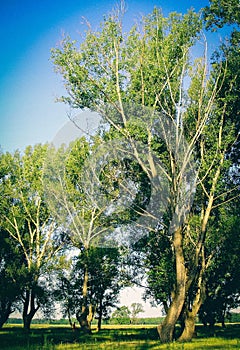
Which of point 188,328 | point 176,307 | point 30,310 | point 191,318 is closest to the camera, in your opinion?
point 176,307

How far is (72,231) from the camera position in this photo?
29625mm

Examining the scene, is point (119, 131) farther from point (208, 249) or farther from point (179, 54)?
point (208, 249)

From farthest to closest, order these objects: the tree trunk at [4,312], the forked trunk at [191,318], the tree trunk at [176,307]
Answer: the tree trunk at [4,312] → the forked trunk at [191,318] → the tree trunk at [176,307]

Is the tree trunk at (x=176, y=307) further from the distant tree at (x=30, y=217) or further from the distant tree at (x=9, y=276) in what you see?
the distant tree at (x=9, y=276)

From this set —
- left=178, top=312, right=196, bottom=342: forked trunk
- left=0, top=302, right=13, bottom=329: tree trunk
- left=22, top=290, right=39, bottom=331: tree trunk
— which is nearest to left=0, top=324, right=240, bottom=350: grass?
left=178, top=312, right=196, bottom=342: forked trunk

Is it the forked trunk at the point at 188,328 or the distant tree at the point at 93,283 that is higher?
the distant tree at the point at 93,283

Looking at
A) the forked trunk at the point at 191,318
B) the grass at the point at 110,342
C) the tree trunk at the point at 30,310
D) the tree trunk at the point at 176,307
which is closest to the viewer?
the grass at the point at 110,342

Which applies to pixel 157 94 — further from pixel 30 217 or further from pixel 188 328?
pixel 30 217

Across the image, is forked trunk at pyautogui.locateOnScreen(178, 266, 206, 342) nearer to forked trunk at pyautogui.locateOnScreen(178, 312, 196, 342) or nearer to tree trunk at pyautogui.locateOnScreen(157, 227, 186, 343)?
forked trunk at pyautogui.locateOnScreen(178, 312, 196, 342)

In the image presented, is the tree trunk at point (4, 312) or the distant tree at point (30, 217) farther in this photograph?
the tree trunk at point (4, 312)

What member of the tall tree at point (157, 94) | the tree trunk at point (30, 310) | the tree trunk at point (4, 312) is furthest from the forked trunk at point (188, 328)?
the tree trunk at point (4, 312)

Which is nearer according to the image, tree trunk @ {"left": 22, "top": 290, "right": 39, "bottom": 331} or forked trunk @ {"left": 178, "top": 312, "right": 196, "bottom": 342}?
forked trunk @ {"left": 178, "top": 312, "right": 196, "bottom": 342}

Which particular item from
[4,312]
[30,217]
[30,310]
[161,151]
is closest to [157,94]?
[161,151]

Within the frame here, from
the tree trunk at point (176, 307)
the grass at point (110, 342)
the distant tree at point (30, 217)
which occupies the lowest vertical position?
the grass at point (110, 342)
